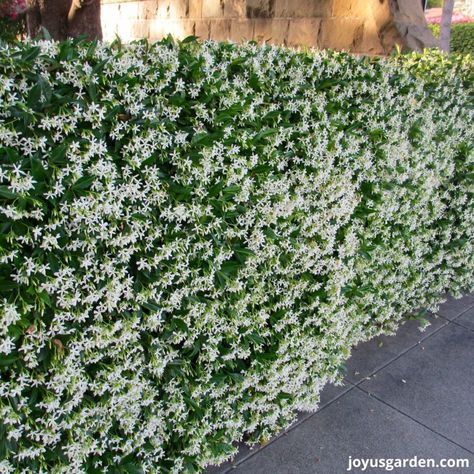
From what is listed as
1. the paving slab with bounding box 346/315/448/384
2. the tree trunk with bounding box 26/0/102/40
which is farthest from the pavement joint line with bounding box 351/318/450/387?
the tree trunk with bounding box 26/0/102/40

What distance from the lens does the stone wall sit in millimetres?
5070

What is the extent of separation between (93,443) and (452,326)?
3.81 m

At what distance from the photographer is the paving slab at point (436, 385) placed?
345 centimetres

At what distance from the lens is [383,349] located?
169 inches

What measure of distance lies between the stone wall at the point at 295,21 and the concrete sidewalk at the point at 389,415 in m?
3.12

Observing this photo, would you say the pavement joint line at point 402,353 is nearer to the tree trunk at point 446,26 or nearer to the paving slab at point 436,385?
the paving slab at point 436,385

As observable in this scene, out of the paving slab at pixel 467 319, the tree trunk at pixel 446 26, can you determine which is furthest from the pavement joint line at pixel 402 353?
the tree trunk at pixel 446 26

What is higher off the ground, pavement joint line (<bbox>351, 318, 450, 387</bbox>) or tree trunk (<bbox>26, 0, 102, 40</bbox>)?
tree trunk (<bbox>26, 0, 102, 40</bbox>)

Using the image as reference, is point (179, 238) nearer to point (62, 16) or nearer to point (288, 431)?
point (288, 431)

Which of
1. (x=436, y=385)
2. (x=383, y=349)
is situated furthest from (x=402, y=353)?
(x=436, y=385)

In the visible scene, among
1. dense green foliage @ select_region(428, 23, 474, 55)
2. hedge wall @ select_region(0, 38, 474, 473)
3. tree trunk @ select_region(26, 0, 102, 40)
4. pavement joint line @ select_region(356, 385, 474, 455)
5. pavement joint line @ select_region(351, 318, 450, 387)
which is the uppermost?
dense green foliage @ select_region(428, 23, 474, 55)

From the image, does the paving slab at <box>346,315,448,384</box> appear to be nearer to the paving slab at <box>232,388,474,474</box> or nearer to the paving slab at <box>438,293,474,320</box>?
the paving slab at <box>438,293,474,320</box>

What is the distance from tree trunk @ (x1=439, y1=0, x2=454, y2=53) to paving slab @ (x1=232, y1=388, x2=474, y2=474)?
4.60 m

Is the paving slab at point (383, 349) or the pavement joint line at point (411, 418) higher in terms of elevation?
the paving slab at point (383, 349)
